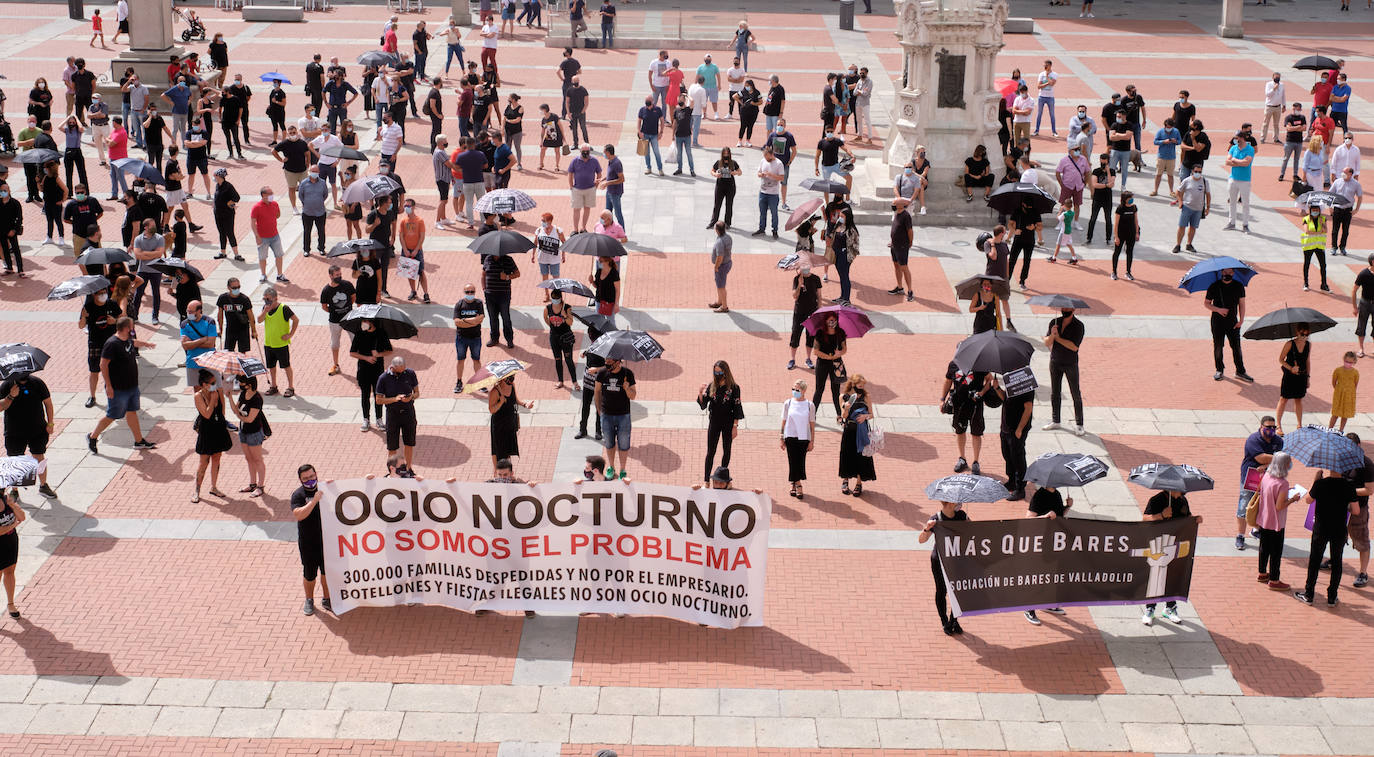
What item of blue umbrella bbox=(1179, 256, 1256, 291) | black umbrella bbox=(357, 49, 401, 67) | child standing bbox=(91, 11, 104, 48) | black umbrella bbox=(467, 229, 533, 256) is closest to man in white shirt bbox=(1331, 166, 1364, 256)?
blue umbrella bbox=(1179, 256, 1256, 291)

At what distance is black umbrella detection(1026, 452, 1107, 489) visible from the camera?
1291 cm

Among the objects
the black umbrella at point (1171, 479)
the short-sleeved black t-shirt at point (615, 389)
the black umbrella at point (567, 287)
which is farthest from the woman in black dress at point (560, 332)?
the black umbrella at point (1171, 479)

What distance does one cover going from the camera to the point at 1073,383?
673 inches

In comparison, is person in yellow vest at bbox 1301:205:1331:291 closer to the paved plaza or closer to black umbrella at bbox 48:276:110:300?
the paved plaza

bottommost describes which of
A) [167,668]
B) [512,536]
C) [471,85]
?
[167,668]

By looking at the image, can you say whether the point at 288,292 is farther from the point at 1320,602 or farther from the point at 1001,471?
the point at 1320,602

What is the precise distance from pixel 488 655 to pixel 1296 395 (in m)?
10.4

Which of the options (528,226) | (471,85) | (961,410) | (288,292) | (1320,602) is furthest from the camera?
(471,85)

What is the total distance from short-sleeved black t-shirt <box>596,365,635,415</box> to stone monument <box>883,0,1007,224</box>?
11621mm

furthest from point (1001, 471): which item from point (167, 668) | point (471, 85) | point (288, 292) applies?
point (471, 85)

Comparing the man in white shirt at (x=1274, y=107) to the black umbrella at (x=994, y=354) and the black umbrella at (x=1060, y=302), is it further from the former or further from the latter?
the black umbrella at (x=994, y=354)

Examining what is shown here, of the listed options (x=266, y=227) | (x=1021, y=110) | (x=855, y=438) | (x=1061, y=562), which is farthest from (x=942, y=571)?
(x=1021, y=110)

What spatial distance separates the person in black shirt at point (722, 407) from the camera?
49.9 ft

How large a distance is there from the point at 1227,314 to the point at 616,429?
846 centimetres
